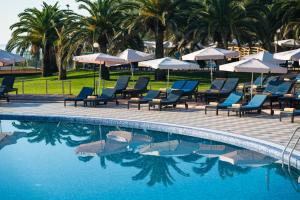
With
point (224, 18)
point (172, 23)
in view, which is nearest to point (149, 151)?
point (172, 23)

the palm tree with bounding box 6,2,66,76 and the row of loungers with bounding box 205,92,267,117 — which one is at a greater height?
the palm tree with bounding box 6,2,66,76

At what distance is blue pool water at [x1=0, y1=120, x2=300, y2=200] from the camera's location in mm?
9656

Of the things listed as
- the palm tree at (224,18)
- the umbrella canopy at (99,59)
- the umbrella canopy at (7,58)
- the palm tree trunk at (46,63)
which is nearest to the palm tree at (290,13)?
the palm tree at (224,18)

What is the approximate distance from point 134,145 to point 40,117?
16.5 ft

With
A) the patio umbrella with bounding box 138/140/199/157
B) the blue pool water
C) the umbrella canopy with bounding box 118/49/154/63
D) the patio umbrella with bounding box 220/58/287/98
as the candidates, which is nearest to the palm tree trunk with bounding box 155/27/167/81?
the umbrella canopy with bounding box 118/49/154/63

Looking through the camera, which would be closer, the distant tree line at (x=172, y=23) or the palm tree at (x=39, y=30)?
the distant tree line at (x=172, y=23)

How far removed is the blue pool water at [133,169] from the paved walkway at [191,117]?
80cm

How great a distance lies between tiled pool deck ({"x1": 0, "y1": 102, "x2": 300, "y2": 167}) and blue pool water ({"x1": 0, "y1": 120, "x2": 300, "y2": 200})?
66 cm

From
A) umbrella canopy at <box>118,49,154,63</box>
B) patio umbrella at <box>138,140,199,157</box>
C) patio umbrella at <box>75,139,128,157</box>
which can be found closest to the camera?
patio umbrella at <box>138,140,199,157</box>

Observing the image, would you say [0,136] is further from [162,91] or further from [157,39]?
[157,39]

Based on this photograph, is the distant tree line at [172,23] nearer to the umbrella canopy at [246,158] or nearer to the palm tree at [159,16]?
the palm tree at [159,16]

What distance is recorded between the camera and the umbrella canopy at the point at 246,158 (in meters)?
11.6

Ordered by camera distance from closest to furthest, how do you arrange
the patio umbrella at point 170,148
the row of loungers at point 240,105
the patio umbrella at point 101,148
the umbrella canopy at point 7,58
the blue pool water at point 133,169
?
1. the blue pool water at point 133,169
2. the patio umbrella at point 170,148
3. the patio umbrella at point 101,148
4. the row of loungers at point 240,105
5. the umbrella canopy at point 7,58

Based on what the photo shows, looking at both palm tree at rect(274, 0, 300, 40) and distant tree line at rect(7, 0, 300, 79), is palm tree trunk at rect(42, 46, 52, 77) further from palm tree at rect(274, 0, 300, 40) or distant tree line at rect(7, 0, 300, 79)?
palm tree at rect(274, 0, 300, 40)
